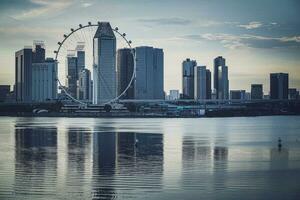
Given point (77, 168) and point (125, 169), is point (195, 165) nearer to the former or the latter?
point (125, 169)

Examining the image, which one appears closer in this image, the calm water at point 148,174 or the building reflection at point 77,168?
the calm water at point 148,174

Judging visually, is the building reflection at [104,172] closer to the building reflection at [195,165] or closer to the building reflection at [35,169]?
the building reflection at [35,169]

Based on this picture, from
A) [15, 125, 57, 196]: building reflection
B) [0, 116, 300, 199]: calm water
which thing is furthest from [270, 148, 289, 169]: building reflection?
[15, 125, 57, 196]: building reflection

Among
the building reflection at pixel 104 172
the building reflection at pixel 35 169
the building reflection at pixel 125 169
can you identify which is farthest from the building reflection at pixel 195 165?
the building reflection at pixel 35 169

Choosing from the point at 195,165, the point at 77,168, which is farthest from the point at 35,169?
the point at 195,165

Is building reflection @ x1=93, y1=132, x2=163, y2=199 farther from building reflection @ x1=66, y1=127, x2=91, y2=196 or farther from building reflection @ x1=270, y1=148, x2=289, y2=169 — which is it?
building reflection @ x1=270, y1=148, x2=289, y2=169

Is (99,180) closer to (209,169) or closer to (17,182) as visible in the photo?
(17,182)

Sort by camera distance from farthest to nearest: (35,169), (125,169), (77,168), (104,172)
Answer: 1. (77,168)
2. (125,169)
3. (35,169)
4. (104,172)

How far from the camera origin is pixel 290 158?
24.0 meters

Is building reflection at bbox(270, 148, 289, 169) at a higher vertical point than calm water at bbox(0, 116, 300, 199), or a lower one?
lower

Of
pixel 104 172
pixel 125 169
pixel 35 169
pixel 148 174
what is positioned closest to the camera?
pixel 148 174

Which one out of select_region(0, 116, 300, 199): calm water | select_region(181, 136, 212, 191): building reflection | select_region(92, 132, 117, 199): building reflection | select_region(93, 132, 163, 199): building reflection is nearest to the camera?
select_region(92, 132, 117, 199): building reflection

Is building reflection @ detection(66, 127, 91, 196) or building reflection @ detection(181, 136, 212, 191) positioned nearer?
building reflection @ detection(66, 127, 91, 196)

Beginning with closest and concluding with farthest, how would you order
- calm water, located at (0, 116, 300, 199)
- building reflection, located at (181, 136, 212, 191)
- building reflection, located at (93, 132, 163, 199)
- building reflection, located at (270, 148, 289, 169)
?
calm water, located at (0, 116, 300, 199) < building reflection, located at (93, 132, 163, 199) < building reflection, located at (181, 136, 212, 191) < building reflection, located at (270, 148, 289, 169)
